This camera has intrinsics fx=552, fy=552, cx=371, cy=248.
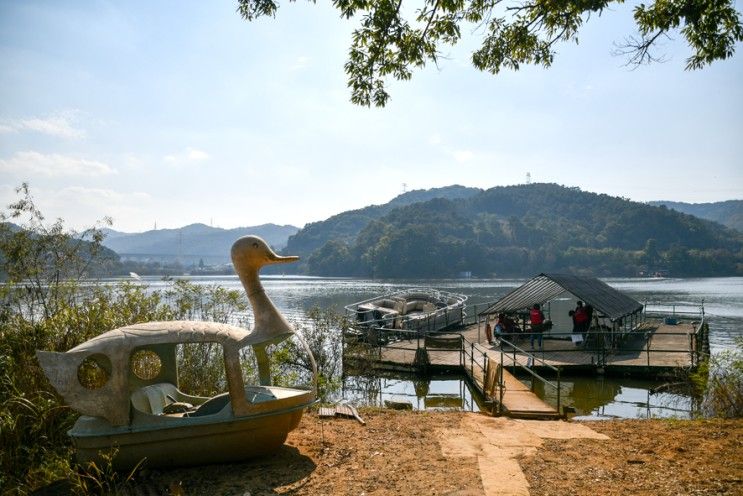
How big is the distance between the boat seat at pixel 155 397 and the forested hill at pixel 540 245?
102m

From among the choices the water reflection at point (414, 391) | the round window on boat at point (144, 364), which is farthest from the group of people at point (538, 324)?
the round window on boat at point (144, 364)

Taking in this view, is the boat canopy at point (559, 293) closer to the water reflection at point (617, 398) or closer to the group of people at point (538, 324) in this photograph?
the group of people at point (538, 324)

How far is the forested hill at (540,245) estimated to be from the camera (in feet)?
365

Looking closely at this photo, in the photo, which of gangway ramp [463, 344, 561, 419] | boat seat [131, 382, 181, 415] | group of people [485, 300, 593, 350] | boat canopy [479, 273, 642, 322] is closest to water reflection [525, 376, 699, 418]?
group of people [485, 300, 593, 350]

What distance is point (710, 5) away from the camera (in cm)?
743

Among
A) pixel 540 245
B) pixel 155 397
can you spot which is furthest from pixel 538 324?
pixel 540 245

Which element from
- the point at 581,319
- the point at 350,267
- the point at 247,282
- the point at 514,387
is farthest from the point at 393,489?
the point at 350,267

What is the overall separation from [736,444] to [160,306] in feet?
32.3

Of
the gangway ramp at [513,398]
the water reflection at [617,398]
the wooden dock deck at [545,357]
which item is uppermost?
the gangway ramp at [513,398]

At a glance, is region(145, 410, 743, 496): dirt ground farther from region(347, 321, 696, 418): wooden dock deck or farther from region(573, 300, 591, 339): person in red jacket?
region(573, 300, 591, 339): person in red jacket

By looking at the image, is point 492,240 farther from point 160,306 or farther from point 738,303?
point 160,306

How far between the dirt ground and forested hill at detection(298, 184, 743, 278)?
101m

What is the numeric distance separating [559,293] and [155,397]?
19.3 meters

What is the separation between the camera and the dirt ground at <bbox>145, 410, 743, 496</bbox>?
552cm
